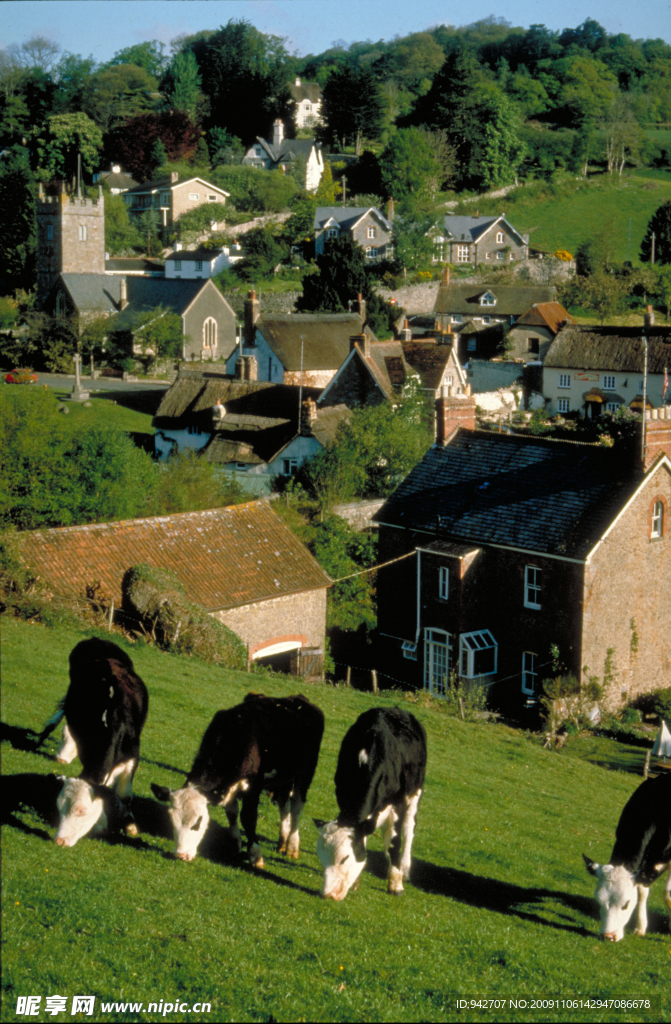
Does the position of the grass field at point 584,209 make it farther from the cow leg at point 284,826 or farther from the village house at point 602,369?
the cow leg at point 284,826

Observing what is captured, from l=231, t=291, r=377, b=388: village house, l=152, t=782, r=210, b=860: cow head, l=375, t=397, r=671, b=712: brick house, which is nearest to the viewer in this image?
l=152, t=782, r=210, b=860: cow head

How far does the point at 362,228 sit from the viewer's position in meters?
77.9

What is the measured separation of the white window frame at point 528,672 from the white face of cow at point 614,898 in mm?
16576

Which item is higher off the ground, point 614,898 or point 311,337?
point 311,337

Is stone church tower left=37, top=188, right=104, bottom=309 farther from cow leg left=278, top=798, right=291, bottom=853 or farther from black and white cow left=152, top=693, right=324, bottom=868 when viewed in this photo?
cow leg left=278, top=798, right=291, bottom=853

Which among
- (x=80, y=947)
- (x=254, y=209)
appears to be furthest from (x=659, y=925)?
(x=254, y=209)

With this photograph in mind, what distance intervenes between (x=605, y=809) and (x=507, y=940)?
6766 millimetres

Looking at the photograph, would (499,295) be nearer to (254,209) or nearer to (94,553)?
(254,209)

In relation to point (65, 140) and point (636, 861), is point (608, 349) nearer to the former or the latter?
point (65, 140)

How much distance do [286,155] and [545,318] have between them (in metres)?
47.7

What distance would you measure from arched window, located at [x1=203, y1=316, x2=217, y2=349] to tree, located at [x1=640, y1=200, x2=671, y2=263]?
120 feet

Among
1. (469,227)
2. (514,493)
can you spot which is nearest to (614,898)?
(514,493)

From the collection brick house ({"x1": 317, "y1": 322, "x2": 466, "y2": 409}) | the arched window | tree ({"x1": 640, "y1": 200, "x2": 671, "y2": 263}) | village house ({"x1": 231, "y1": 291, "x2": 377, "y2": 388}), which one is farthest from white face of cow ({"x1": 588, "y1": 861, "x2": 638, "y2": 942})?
tree ({"x1": 640, "y1": 200, "x2": 671, "y2": 263})

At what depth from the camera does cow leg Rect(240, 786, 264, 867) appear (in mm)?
9203
